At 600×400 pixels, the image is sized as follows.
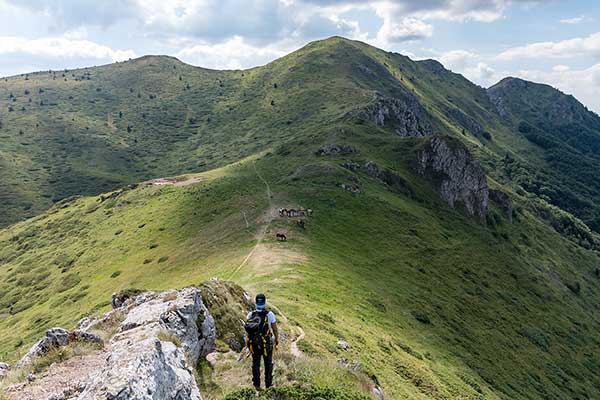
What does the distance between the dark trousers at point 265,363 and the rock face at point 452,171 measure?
102 metres

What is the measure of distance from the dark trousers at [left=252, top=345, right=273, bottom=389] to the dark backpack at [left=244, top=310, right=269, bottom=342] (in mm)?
555

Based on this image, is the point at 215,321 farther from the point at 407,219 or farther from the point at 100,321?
the point at 407,219

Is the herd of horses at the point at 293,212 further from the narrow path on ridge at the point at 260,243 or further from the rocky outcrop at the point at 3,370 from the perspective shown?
the rocky outcrop at the point at 3,370

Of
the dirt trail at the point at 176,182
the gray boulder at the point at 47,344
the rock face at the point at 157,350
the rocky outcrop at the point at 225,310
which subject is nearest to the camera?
the rock face at the point at 157,350

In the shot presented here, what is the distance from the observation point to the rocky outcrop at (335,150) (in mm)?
108875

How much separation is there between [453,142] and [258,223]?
73406mm

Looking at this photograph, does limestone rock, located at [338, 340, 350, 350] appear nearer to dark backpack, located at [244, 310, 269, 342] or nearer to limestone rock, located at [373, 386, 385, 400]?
limestone rock, located at [373, 386, 385, 400]

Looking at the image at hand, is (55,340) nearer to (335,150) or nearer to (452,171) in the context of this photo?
(335,150)

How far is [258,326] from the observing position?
54.9 feet

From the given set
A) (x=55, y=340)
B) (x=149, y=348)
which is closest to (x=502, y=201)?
(x=55, y=340)

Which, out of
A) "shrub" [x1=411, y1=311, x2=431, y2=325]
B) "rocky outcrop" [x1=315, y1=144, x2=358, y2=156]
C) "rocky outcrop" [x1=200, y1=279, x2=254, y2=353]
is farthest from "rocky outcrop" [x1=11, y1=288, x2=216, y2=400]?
"rocky outcrop" [x1=315, y1=144, x2=358, y2=156]

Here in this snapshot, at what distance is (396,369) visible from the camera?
32.5 m

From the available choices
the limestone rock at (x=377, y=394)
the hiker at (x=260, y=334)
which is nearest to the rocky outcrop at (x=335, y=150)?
the limestone rock at (x=377, y=394)

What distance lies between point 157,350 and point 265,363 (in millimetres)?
4563
